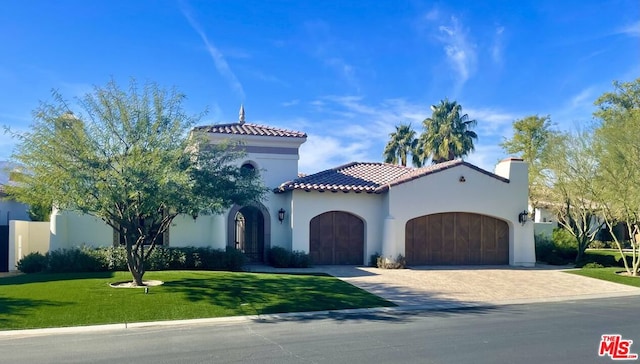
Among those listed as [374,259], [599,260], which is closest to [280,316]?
[374,259]

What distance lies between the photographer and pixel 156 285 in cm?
1444

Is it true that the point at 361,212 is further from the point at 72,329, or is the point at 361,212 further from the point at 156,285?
the point at 72,329

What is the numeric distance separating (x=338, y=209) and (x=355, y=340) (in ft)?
41.2

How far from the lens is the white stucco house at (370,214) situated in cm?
2127

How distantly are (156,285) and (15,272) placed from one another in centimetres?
805

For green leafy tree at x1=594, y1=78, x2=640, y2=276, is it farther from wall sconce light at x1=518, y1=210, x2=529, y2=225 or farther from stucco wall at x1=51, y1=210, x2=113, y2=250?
stucco wall at x1=51, y1=210, x2=113, y2=250

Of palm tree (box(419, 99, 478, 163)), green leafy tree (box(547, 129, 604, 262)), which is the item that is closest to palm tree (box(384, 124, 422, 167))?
palm tree (box(419, 99, 478, 163))

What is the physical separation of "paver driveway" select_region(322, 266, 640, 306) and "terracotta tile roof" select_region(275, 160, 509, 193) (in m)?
3.39

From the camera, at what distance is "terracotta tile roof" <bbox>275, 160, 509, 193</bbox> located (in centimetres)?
2124

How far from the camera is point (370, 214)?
2211cm

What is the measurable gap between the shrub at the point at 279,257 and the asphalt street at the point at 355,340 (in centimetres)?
849

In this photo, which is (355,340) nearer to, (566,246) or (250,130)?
(250,130)

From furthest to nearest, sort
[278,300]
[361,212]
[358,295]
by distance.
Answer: [361,212] → [358,295] → [278,300]

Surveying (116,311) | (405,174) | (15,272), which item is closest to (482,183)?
(405,174)
